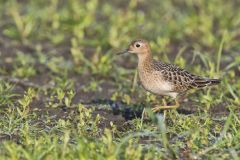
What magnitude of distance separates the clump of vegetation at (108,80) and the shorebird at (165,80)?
25cm

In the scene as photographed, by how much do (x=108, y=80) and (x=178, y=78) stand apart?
1981mm

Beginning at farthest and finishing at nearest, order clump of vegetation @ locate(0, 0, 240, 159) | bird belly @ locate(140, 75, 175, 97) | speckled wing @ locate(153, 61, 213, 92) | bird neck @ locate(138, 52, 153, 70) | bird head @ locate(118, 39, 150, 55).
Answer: bird head @ locate(118, 39, 150, 55)
bird neck @ locate(138, 52, 153, 70)
speckled wing @ locate(153, 61, 213, 92)
bird belly @ locate(140, 75, 175, 97)
clump of vegetation @ locate(0, 0, 240, 159)

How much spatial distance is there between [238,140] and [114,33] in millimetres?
4611

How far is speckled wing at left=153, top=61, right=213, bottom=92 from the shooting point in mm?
8000

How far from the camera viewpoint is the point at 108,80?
988 centimetres

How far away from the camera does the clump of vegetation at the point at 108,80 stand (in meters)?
6.57

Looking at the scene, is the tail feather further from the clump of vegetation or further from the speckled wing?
the clump of vegetation

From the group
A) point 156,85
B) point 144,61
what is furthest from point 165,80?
point 144,61

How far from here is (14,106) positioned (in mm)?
8297

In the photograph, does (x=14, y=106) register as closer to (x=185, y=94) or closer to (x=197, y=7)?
(x=185, y=94)

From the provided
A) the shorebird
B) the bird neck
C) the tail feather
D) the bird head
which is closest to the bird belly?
the shorebird

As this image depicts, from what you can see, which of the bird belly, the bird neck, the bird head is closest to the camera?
the bird belly

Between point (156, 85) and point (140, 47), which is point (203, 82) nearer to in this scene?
point (156, 85)

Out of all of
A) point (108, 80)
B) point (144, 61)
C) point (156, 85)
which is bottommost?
point (156, 85)
